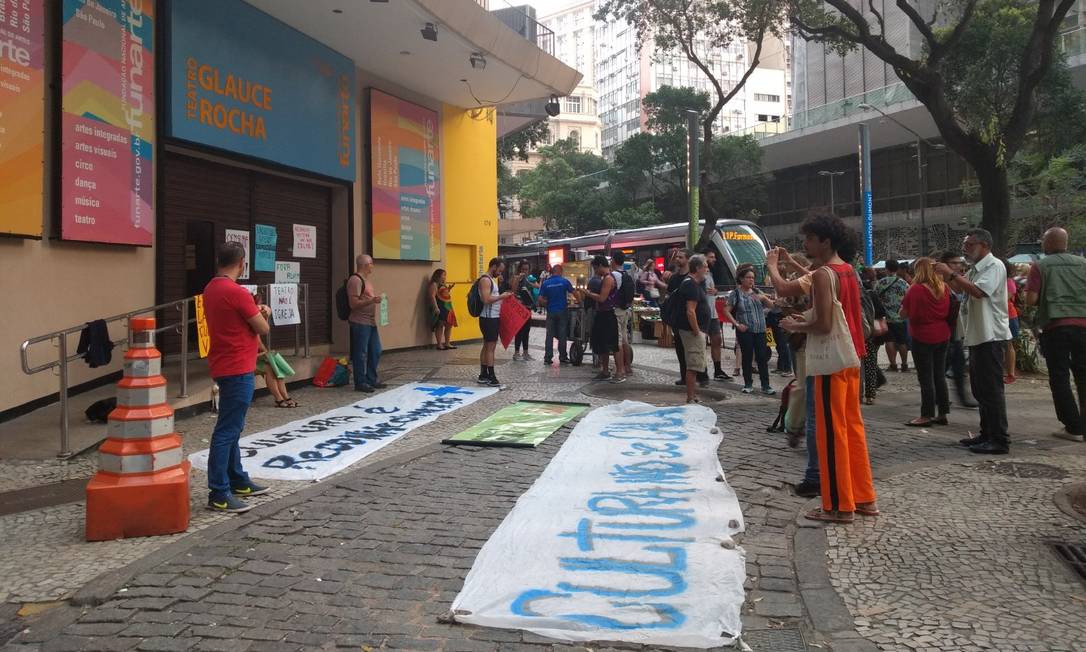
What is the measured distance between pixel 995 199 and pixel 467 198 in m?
10.6

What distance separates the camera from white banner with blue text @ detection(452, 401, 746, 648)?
3.47 metres

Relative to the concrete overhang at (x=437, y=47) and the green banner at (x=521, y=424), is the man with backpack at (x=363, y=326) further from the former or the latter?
the concrete overhang at (x=437, y=47)

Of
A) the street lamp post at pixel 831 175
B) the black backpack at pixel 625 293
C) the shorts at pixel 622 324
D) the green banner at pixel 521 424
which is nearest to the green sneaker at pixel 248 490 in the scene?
the green banner at pixel 521 424

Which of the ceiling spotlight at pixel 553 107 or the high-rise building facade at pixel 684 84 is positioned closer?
the ceiling spotlight at pixel 553 107

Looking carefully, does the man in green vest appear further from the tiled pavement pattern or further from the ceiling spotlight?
the ceiling spotlight

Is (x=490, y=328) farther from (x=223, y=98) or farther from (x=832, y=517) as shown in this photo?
(x=832, y=517)

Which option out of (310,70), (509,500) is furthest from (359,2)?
(509,500)

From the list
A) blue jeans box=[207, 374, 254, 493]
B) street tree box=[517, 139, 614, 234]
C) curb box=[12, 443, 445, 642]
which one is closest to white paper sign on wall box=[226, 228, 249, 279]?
curb box=[12, 443, 445, 642]

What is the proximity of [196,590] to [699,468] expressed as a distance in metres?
3.69

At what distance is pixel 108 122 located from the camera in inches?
336

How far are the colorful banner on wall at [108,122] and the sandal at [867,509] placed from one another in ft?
25.1

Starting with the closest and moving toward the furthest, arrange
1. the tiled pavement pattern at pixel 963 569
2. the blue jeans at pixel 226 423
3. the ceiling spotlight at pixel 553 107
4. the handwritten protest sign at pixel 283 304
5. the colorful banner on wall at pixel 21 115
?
the tiled pavement pattern at pixel 963 569
the blue jeans at pixel 226 423
the colorful banner on wall at pixel 21 115
the handwritten protest sign at pixel 283 304
the ceiling spotlight at pixel 553 107

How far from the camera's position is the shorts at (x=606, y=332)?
1136 cm

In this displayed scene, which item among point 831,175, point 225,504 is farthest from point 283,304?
point 831,175
